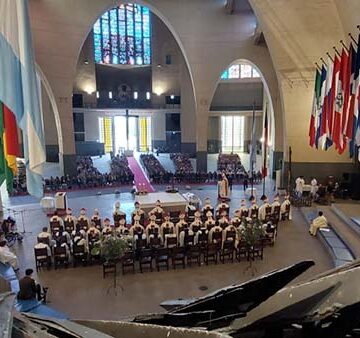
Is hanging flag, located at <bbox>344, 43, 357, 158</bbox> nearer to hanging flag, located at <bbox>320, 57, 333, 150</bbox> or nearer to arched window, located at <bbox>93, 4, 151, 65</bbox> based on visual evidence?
hanging flag, located at <bbox>320, 57, 333, 150</bbox>

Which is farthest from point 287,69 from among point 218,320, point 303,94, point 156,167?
point 218,320

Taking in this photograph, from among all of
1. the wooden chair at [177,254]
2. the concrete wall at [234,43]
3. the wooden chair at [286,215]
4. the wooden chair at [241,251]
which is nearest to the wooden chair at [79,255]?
the wooden chair at [177,254]

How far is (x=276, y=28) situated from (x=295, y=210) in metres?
9.65

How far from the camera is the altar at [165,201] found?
16.2m

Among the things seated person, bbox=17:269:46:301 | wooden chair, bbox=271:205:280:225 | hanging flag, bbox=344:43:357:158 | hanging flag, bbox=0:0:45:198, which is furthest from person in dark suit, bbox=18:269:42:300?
hanging flag, bbox=344:43:357:158

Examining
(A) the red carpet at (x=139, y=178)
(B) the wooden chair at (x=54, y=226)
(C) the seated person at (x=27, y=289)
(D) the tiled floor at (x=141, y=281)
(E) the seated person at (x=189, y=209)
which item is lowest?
(D) the tiled floor at (x=141, y=281)

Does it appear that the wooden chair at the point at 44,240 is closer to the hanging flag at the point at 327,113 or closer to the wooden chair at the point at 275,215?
the wooden chair at the point at 275,215

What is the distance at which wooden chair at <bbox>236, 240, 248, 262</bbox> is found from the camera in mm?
11623

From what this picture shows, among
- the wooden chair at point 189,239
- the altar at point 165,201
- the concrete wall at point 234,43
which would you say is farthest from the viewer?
the concrete wall at point 234,43

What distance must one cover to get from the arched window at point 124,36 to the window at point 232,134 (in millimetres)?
11440

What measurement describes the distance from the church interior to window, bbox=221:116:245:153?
0.55ft

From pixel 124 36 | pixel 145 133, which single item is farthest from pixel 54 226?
pixel 124 36

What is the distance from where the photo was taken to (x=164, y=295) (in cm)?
930

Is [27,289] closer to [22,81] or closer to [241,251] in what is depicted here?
[22,81]
